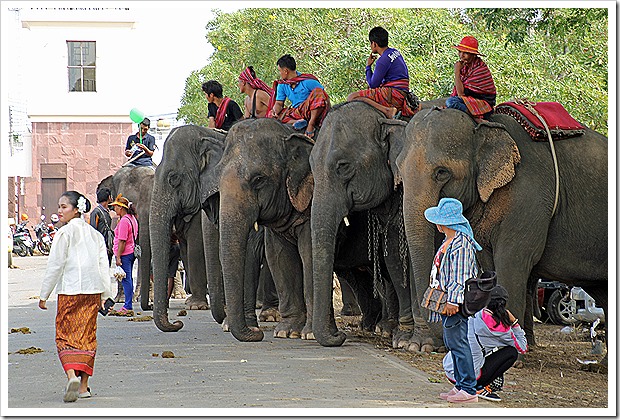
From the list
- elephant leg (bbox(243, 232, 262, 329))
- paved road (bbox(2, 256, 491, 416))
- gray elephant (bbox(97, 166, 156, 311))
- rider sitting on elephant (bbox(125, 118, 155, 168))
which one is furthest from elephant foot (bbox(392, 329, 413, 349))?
rider sitting on elephant (bbox(125, 118, 155, 168))

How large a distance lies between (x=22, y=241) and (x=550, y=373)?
1418 inches

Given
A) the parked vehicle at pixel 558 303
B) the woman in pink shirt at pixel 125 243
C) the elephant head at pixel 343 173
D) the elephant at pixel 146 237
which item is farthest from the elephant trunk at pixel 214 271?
the parked vehicle at pixel 558 303

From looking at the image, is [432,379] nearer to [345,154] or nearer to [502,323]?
[502,323]

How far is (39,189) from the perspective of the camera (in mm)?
A: 44281

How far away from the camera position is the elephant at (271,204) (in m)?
13.0

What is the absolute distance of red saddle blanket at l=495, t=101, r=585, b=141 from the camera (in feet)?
37.6

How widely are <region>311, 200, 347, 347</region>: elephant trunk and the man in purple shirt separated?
1456mm

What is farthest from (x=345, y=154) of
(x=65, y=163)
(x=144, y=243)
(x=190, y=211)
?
(x=65, y=163)

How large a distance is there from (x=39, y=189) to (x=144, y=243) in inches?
1077

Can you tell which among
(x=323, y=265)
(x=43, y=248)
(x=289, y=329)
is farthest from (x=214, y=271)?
(x=43, y=248)

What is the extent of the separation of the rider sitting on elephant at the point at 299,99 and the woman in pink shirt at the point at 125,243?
4480mm

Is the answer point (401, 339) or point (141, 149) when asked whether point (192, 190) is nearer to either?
point (401, 339)

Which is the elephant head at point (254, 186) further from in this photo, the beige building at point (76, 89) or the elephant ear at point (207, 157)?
the beige building at point (76, 89)

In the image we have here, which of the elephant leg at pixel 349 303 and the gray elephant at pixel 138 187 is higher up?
the gray elephant at pixel 138 187
